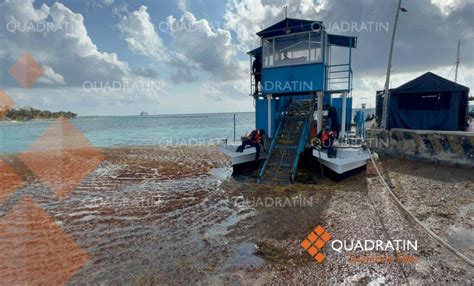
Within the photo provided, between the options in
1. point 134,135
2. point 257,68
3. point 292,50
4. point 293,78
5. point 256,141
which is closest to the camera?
point 256,141

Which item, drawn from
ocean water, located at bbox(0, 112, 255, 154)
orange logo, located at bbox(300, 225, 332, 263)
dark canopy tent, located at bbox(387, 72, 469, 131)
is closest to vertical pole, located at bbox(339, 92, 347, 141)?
dark canopy tent, located at bbox(387, 72, 469, 131)

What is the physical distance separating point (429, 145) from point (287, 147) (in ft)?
20.5

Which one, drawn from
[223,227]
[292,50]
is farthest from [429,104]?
[223,227]

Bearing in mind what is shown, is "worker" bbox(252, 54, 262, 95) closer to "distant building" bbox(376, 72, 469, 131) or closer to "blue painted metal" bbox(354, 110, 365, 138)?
"blue painted metal" bbox(354, 110, 365, 138)

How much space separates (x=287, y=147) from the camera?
10.6 m

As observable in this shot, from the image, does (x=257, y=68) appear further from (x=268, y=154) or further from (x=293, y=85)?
(x=268, y=154)

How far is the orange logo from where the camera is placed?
4.71 meters

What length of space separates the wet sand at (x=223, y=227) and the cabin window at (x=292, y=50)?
510cm

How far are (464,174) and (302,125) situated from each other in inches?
238

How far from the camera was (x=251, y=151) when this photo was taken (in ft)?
36.4

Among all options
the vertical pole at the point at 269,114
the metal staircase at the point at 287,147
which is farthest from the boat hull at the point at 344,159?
the vertical pole at the point at 269,114

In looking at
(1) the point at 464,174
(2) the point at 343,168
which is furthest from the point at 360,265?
(1) the point at 464,174

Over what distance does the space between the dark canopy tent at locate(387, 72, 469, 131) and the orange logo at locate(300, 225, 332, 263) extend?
12.3 meters

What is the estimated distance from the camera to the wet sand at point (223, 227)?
4.20 m
